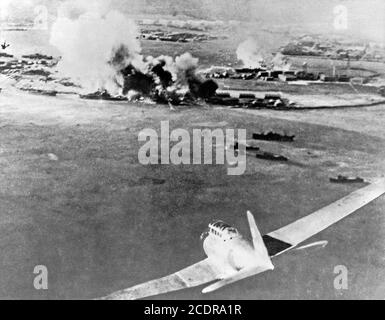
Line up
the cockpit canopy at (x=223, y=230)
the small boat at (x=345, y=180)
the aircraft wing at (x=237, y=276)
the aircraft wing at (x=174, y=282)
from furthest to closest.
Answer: the small boat at (x=345, y=180)
the cockpit canopy at (x=223, y=230)
the aircraft wing at (x=174, y=282)
the aircraft wing at (x=237, y=276)

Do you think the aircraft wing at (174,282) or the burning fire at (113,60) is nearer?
the aircraft wing at (174,282)

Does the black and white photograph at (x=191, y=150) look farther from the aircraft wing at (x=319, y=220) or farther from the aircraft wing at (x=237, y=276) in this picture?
the aircraft wing at (x=237, y=276)

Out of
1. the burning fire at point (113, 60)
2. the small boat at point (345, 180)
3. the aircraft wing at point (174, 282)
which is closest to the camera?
the aircraft wing at point (174, 282)

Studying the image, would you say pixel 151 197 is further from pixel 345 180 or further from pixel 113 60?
pixel 345 180

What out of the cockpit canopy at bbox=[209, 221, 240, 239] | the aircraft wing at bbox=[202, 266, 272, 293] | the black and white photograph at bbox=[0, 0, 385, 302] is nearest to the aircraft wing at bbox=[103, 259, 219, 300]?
the black and white photograph at bbox=[0, 0, 385, 302]

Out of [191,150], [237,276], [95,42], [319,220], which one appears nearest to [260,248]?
[237,276]

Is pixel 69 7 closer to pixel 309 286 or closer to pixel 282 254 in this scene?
pixel 282 254

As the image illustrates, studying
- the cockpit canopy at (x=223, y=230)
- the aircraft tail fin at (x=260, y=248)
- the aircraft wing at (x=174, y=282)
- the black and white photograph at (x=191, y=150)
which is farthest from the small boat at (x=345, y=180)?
the aircraft wing at (x=174, y=282)

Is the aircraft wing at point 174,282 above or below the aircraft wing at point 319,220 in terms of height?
below
